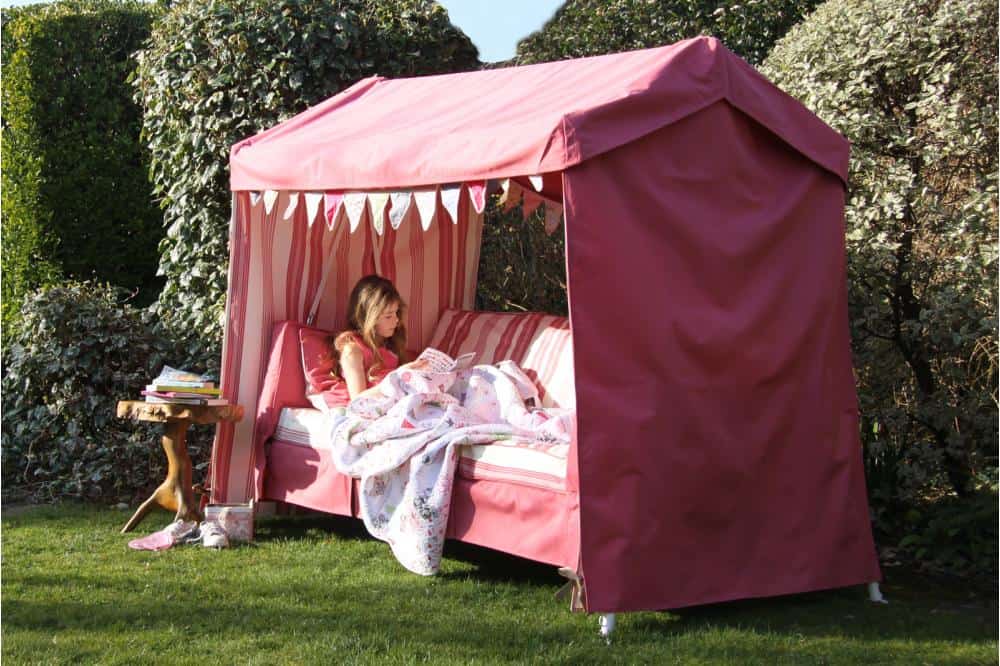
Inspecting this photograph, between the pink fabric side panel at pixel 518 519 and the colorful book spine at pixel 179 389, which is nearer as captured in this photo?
the pink fabric side panel at pixel 518 519

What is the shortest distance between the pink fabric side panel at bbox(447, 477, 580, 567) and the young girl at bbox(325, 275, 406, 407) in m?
1.05

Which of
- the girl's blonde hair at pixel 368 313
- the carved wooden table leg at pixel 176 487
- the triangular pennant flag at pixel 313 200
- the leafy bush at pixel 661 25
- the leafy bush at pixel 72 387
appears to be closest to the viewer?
the triangular pennant flag at pixel 313 200

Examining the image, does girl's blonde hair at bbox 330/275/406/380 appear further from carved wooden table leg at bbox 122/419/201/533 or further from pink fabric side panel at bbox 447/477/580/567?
pink fabric side panel at bbox 447/477/580/567

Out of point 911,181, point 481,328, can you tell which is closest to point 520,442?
point 481,328

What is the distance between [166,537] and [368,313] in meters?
1.29

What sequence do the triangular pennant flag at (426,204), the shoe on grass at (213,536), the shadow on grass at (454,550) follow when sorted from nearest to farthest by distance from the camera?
the triangular pennant flag at (426,204), the shadow on grass at (454,550), the shoe on grass at (213,536)

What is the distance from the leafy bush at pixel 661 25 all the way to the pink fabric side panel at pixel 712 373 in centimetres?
476

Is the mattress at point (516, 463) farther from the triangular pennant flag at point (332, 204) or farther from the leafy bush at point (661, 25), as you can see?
the leafy bush at point (661, 25)

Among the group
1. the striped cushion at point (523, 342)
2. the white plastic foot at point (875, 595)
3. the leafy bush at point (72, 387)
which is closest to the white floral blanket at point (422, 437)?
the striped cushion at point (523, 342)

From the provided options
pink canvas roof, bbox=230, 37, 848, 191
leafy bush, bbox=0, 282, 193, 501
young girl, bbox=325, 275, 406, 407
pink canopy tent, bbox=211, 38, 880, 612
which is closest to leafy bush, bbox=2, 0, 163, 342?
leafy bush, bbox=0, 282, 193, 501

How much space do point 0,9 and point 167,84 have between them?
105 inches

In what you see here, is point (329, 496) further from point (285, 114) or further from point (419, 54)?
point (419, 54)

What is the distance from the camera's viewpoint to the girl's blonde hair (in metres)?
5.62

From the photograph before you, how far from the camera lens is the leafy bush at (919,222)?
538 centimetres
